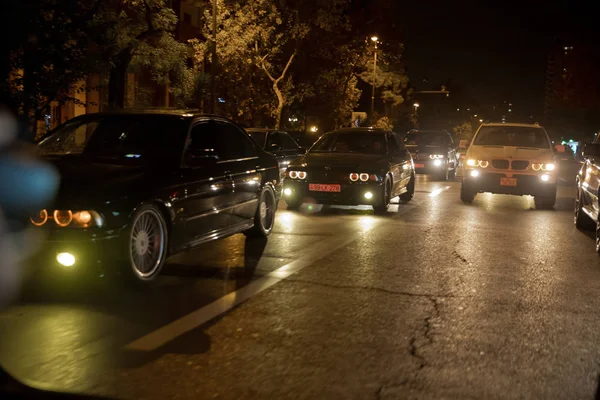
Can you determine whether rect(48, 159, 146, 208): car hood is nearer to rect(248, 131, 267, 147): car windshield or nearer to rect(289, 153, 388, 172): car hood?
rect(289, 153, 388, 172): car hood

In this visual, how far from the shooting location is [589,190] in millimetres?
11234

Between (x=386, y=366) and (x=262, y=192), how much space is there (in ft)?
17.4

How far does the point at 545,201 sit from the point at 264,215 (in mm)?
7942

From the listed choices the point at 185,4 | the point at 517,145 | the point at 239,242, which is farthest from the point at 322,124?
the point at 239,242

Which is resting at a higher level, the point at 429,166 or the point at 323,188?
the point at 429,166

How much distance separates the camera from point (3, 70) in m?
13.4

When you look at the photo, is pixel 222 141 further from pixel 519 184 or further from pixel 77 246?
pixel 519 184

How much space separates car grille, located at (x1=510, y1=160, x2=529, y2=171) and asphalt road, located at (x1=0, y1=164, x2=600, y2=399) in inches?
237

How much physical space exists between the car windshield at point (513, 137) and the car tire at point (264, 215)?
7.73 m

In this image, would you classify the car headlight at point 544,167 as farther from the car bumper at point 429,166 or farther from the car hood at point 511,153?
the car bumper at point 429,166

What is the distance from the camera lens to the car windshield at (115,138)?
7.93 metres

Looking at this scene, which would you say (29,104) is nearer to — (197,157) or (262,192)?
(262,192)

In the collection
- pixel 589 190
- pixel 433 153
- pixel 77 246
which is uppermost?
pixel 433 153

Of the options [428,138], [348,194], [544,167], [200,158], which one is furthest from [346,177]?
[428,138]
